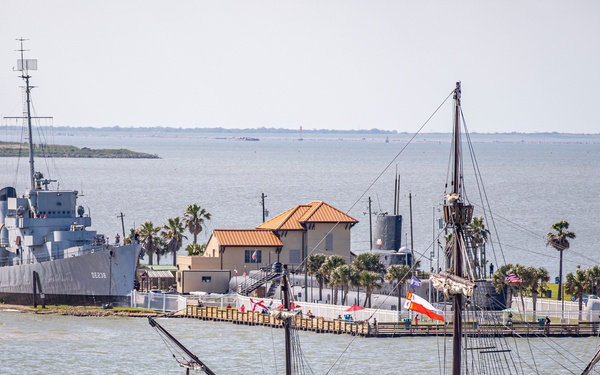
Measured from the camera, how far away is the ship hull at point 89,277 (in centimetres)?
8844

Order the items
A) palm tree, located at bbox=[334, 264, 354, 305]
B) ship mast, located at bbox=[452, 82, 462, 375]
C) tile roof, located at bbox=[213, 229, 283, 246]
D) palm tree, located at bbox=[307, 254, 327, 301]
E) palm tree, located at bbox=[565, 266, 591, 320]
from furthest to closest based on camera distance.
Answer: tile roof, located at bbox=[213, 229, 283, 246] → palm tree, located at bbox=[307, 254, 327, 301] → palm tree, located at bbox=[334, 264, 354, 305] → palm tree, located at bbox=[565, 266, 591, 320] → ship mast, located at bbox=[452, 82, 462, 375]

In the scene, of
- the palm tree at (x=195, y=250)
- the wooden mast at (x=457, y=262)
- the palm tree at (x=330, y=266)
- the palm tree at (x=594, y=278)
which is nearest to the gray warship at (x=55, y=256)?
the palm tree at (x=195, y=250)

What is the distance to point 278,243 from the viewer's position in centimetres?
9406

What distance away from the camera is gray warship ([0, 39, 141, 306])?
88625 millimetres

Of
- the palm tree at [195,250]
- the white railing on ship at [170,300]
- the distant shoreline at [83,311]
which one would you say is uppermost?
the palm tree at [195,250]

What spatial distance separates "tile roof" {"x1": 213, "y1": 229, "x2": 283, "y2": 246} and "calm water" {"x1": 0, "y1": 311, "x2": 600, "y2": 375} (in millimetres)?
12466

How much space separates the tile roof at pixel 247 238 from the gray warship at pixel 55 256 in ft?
21.0

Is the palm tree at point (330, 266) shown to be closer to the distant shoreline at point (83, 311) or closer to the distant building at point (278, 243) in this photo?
the distant building at point (278, 243)

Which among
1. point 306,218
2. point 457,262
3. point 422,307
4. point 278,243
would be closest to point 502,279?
point 278,243

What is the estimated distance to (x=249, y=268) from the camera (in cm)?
9344

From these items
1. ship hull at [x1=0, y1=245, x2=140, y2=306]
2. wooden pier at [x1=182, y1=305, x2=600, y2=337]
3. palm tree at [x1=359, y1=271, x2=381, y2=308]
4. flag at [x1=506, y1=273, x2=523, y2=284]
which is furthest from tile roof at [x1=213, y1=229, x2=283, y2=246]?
flag at [x1=506, y1=273, x2=523, y2=284]

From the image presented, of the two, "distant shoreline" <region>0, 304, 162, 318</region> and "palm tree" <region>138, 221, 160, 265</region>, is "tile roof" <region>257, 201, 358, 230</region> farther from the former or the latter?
"distant shoreline" <region>0, 304, 162, 318</region>

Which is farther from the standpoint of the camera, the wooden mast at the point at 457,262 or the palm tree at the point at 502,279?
the palm tree at the point at 502,279

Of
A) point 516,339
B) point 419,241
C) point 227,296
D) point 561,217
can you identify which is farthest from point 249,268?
point 561,217
